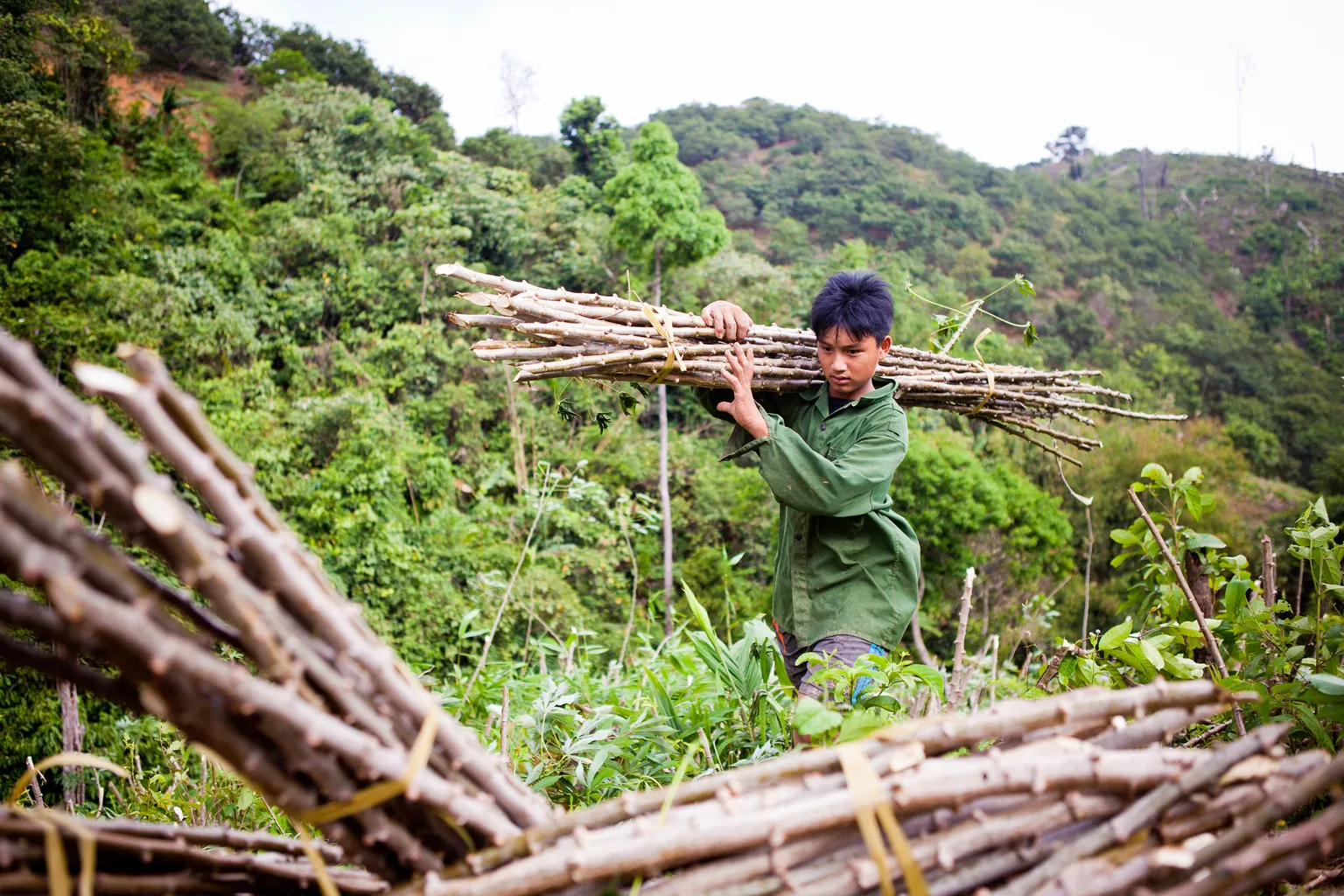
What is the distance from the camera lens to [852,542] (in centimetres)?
263

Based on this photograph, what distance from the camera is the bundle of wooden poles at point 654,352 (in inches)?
90.0

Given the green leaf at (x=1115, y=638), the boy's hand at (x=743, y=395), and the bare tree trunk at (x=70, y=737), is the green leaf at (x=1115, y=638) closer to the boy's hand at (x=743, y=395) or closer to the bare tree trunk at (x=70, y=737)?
the boy's hand at (x=743, y=395)

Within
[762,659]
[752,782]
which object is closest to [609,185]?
[762,659]

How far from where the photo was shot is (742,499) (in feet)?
51.8

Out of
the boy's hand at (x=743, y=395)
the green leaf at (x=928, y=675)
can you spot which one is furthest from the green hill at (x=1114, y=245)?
the green leaf at (x=928, y=675)

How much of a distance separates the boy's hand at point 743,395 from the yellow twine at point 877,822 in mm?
1409

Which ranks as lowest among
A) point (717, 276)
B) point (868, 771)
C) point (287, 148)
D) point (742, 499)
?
point (742, 499)

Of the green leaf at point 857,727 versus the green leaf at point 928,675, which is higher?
the green leaf at point 857,727

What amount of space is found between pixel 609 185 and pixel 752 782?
49.5 ft

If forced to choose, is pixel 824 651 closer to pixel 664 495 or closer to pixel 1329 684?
pixel 1329 684

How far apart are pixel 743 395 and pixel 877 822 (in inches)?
62.6

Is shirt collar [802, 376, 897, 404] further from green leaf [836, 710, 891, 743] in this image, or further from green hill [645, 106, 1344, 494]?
green hill [645, 106, 1344, 494]

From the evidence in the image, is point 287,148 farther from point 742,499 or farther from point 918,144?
point 918,144

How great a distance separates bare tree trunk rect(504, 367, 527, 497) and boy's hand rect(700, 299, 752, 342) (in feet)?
36.2
